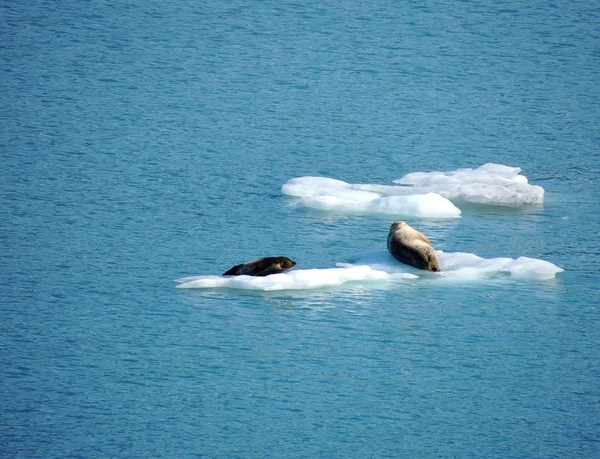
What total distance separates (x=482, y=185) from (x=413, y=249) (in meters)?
3.04

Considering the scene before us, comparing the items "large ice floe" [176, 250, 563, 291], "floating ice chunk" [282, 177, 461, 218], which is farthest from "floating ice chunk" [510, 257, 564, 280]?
"floating ice chunk" [282, 177, 461, 218]

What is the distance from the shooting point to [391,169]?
14.2 m

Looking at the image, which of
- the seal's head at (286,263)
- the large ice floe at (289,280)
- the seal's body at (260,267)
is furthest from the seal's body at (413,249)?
the seal's body at (260,267)

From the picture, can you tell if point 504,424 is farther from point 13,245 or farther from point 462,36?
point 462,36

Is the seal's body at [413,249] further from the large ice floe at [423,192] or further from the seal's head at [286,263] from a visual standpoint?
the large ice floe at [423,192]

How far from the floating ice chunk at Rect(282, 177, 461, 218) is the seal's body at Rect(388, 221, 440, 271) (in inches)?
65.1

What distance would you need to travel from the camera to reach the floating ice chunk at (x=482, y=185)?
40.9 feet

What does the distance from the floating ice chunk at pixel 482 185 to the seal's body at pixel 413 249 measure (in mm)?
2410

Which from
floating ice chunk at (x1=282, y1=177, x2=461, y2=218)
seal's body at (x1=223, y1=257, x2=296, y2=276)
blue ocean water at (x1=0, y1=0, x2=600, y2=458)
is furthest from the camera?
floating ice chunk at (x1=282, y1=177, x2=461, y2=218)

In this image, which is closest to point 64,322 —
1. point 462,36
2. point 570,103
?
point 570,103

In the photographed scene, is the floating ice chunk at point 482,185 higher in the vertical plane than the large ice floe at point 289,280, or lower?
higher

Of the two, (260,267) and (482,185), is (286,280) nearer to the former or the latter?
(260,267)

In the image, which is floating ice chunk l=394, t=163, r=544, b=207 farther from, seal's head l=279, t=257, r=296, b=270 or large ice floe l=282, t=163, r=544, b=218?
seal's head l=279, t=257, r=296, b=270

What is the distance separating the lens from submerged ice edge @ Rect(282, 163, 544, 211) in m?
12.0
